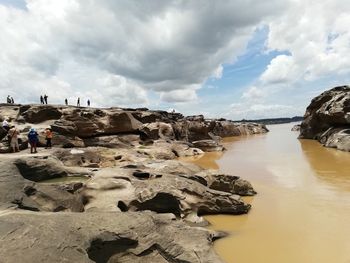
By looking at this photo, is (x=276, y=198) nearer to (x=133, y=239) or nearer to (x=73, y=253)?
(x=133, y=239)

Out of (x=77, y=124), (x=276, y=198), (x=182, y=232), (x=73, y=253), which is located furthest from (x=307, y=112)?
(x=73, y=253)

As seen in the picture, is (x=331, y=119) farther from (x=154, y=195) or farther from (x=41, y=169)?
(x=41, y=169)

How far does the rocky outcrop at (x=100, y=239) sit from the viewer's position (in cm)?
695

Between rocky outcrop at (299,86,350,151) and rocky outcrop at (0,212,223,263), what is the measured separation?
104 feet

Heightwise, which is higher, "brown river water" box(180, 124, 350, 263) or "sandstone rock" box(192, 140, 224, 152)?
"brown river water" box(180, 124, 350, 263)

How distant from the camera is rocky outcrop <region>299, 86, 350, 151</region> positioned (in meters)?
41.0

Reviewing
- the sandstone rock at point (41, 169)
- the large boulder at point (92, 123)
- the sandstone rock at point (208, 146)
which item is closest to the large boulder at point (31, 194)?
the sandstone rock at point (41, 169)

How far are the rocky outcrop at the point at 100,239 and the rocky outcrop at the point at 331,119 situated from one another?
31763mm

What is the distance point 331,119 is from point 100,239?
141 ft

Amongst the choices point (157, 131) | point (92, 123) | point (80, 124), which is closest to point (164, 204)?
point (80, 124)

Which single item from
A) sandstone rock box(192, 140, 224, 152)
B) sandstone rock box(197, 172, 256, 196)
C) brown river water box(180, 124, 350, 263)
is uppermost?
sandstone rock box(197, 172, 256, 196)

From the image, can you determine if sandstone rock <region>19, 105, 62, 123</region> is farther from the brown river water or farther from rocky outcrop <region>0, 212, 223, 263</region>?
rocky outcrop <region>0, 212, 223, 263</region>

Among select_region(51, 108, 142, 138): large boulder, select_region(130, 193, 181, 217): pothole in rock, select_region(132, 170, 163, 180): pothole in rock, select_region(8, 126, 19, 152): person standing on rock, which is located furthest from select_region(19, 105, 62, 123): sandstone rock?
select_region(130, 193, 181, 217): pothole in rock

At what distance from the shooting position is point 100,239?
26.9 feet
